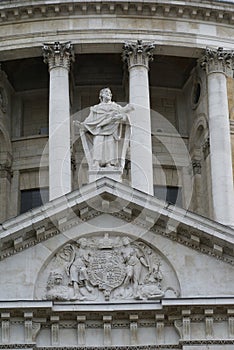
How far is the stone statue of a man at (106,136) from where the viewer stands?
105ft

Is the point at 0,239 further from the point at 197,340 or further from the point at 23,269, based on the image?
the point at 197,340

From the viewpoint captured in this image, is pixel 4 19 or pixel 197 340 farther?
pixel 4 19

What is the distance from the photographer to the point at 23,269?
29.8 metres

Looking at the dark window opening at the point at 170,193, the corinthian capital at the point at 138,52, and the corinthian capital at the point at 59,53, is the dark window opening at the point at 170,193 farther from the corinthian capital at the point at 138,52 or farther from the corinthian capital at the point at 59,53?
the corinthian capital at the point at 59,53

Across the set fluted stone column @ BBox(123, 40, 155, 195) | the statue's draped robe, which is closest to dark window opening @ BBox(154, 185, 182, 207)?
fluted stone column @ BBox(123, 40, 155, 195)

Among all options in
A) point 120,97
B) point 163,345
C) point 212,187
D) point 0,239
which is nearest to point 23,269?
point 0,239

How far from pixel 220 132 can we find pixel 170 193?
3.71 metres

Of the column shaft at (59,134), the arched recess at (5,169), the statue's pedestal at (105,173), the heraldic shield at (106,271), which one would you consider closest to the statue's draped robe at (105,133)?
the statue's pedestal at (105,173)

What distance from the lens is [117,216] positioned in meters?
30.6

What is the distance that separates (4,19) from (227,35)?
8540mm

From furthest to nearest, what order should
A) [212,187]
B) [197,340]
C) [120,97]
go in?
1. [120,97]
2. [212,187]
3. [197,340]

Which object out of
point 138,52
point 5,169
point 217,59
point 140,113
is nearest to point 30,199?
point 5,169

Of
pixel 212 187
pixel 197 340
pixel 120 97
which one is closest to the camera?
pixel 197 340

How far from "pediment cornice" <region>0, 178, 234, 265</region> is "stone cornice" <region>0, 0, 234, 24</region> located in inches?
632
